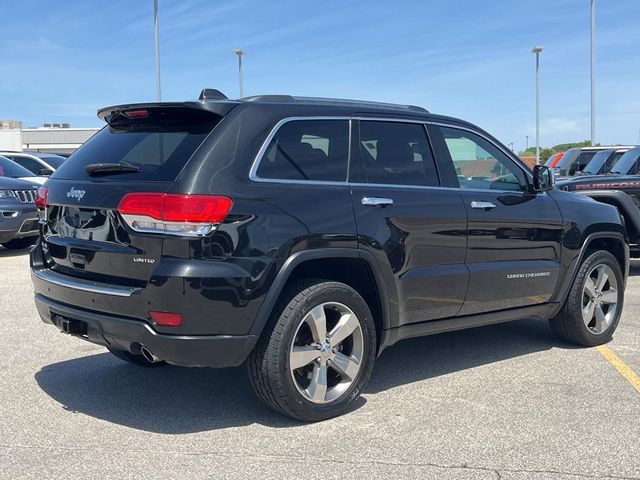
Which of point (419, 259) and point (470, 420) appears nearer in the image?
point (470, 420)

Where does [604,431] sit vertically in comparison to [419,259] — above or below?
below

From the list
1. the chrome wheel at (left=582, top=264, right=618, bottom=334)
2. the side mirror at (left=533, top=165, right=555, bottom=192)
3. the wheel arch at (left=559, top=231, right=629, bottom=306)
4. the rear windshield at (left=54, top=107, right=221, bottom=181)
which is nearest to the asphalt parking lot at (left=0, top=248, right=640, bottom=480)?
the chrome wheel at (left=582, top=264, right=618, bottom=334)

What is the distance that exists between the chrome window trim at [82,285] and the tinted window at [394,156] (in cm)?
156

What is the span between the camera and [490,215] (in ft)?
17.0

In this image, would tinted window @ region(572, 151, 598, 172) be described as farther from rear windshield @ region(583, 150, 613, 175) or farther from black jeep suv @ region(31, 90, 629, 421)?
black jeep suv @ region(31, 90, 629, 421)

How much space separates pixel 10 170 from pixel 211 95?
10.4 m

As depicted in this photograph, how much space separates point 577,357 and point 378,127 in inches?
101

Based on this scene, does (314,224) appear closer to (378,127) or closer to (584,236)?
(378,127)

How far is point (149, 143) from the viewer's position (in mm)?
4281

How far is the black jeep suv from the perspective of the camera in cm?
379

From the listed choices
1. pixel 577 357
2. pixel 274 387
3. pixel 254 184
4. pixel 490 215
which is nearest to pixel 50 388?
pixel 274 387

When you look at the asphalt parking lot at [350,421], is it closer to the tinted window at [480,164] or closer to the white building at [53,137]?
the tinted window at [480,164]

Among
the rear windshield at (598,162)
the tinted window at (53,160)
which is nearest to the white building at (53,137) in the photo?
the tinted window at (53,160)

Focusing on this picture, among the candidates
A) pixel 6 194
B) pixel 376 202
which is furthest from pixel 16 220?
pixel 376 202
